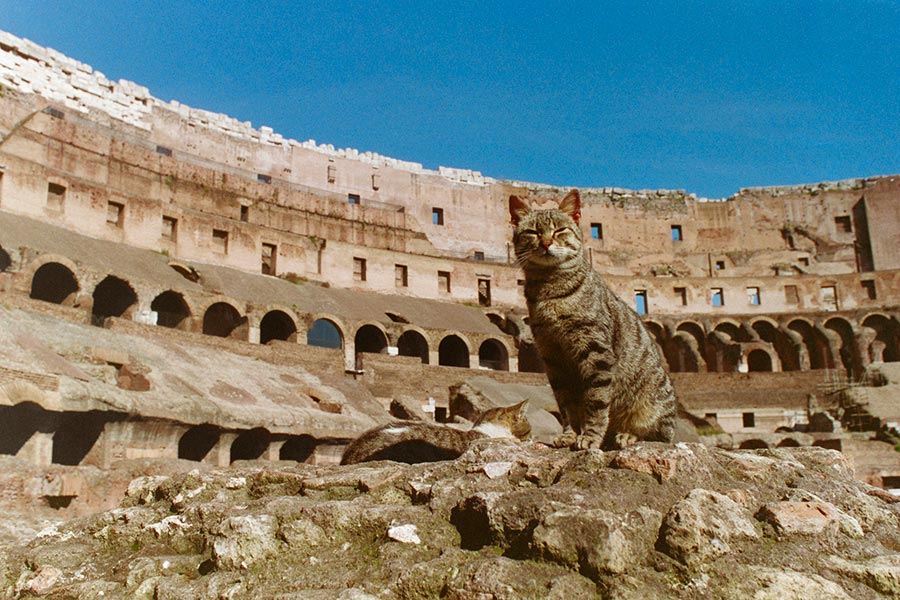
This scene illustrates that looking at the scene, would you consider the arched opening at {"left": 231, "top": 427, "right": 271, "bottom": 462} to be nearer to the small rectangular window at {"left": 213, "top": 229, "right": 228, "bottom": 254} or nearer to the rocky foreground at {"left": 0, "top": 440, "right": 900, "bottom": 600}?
the rocky foreground at {"left": 0, "top": 440, "right": 900, "bottom": 600}

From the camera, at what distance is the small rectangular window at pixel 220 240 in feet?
133

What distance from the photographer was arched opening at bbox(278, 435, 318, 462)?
70.6ft

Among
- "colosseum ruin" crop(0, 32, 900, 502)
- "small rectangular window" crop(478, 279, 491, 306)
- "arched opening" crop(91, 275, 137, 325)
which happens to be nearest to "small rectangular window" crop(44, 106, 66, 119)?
"colosseum ruin" crop(0, 32, 900, 502)

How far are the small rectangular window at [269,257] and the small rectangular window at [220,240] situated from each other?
2.60m

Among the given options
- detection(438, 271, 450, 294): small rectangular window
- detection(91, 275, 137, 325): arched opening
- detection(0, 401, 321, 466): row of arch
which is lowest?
detection(0, 401, 321, 466): row of arch

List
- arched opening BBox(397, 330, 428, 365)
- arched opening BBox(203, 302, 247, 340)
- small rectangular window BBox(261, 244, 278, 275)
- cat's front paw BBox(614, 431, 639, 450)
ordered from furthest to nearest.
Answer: small rectangular window BBox(261, 244, 278, 275) → arched opening BBox(397, 330, 428, 365) → arched opening BBox(203, 302, 247, 340) → cat's front paw BBox(614, 431, 639, 450)

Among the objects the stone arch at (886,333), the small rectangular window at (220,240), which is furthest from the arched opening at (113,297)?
the stone arch at (886,333)

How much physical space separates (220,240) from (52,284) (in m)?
10.3

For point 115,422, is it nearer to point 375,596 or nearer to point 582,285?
point 582,285

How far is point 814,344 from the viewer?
4888 cm

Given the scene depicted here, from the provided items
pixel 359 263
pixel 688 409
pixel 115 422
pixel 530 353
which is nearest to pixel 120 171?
pixel 359 263

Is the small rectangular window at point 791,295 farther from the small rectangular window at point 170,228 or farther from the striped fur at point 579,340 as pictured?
the striped fur at point 579,340

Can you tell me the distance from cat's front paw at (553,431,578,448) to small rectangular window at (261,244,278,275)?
3942 cm

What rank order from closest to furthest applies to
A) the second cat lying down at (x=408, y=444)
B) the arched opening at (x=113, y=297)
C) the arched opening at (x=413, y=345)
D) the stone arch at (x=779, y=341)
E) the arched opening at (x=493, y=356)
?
the second cat lying down at (x=408, y=444), the arched opening at (x=113, y=297), the arched opening at (x=413, y=345), the arched opening at (x=493, y=356), the stone arch at (x=779, y=341)
